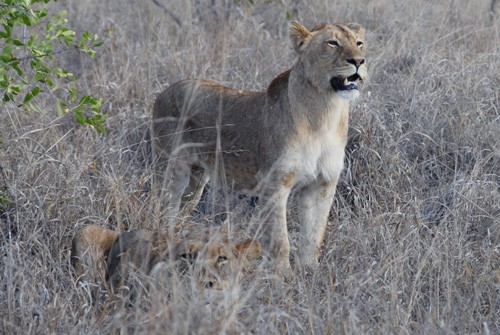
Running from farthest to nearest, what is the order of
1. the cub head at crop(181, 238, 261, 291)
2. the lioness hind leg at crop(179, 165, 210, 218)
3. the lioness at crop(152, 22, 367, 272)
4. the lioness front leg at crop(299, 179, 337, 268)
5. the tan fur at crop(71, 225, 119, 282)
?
the lioness hind leg at crop(179, 165, 210, 218)
the lioness front leg at crop(299, 179, 337, 268)
the lioness at crop(152, 22, 367, 272)
the tan fur at crop(71, 225, 119, 282)
the cub head at crop(181, 238, 261, 291)

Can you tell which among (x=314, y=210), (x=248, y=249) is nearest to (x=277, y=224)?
(x=314, y=210)

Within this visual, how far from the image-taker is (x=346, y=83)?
18.1 ft

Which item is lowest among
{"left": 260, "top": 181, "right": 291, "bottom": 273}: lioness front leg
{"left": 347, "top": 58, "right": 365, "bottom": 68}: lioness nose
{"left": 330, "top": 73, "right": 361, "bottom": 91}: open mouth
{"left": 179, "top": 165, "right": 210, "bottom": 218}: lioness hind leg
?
{"left": 179, "top": 165, "right": 210, "bottom": 218}: lioness hind leg

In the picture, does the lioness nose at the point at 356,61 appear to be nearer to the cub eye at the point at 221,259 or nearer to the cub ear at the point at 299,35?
the cub ear at the point at 299,35

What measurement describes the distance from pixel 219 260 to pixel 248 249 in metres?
0.14

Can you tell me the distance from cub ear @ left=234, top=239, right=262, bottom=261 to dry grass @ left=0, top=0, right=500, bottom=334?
0.15 meters

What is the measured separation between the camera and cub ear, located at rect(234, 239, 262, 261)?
4.45 meters

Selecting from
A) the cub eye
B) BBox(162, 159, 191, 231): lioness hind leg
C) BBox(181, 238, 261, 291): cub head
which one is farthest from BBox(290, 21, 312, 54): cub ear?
the cub eye

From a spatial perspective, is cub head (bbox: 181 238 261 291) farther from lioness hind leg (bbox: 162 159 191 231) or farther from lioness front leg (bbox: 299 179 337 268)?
lioness hind leg (bbox: 162 159 191 231)

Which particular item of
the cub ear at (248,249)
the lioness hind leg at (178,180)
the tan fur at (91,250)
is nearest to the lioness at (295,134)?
the lioness hind leg at (178,180)

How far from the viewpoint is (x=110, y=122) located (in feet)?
23.3

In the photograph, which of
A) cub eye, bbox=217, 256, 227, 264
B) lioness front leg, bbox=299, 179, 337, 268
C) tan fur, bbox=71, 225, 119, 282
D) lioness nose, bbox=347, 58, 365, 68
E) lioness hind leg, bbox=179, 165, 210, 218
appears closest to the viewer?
cub eye, bbox=217, 256, 227, 264

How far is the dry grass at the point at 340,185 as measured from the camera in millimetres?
4199

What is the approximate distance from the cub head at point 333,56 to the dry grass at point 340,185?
2.27 feet
